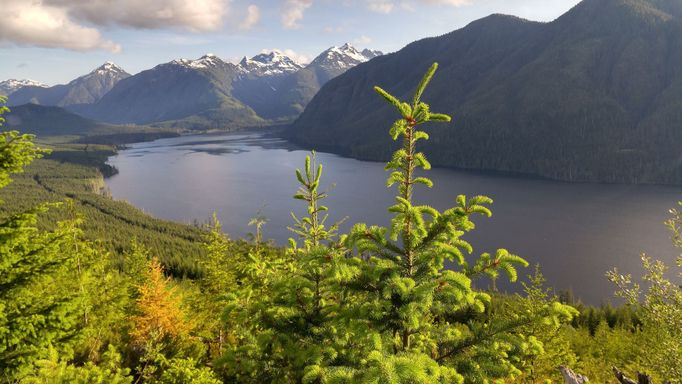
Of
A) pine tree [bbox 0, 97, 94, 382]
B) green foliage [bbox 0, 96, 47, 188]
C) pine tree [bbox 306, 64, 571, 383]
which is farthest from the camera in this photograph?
green foliage [bbox 0, 96, 47, 188]

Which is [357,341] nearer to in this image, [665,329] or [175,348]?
[665,329]

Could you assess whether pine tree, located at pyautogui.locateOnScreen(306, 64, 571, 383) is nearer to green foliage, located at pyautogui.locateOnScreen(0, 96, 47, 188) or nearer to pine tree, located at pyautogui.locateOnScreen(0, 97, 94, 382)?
pine tree, located at pyautogui.locateOnScreen(0, 97, 94, 382)

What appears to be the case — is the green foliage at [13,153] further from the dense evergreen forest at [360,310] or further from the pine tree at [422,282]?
the pine tree at [422,282]

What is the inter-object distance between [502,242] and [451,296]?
13310cm

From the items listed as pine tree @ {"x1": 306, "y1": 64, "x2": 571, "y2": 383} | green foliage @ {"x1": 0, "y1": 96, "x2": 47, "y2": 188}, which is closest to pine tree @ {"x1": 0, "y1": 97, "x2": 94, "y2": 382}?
green foliage @ {"x1": 0, "y1": 96, "x2": 47, "y2": 188}

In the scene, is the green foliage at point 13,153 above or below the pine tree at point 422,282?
above

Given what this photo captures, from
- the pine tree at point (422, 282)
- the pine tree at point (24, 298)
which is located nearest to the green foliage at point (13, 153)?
the pine tree at point (24, 298)

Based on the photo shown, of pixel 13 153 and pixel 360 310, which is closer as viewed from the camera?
pixel 360 310

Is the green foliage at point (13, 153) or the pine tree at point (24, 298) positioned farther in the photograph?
the green foliage at point (13, 153)

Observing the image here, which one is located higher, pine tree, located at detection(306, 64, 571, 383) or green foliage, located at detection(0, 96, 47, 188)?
green foliage, located at detection(0, 96, 47, 188)

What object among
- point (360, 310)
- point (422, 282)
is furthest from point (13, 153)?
point (422, 282)

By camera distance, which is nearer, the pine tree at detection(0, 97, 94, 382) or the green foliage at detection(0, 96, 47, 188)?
the pine tree at detection(0, 97, 94, 382)

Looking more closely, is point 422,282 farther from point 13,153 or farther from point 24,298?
point 13,153

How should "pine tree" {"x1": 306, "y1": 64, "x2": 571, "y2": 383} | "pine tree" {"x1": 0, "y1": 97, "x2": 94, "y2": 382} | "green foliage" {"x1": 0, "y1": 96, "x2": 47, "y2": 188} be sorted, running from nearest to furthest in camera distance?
"pine tree" {"x1": 306, "y1": 64, "x2": 571, "y2": 383} < "pine tree" {"x1": 0, "y1": 97, "x2": 94, "y2": 382} < "green foliage" {"x1": 0, "y1": 96, "x2": 47, "y2": 188}
